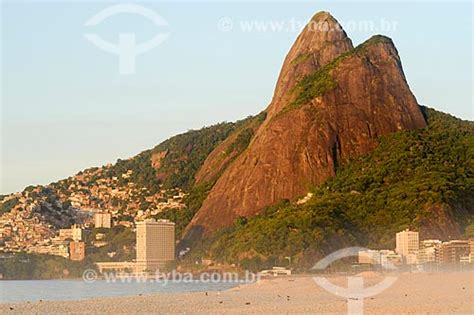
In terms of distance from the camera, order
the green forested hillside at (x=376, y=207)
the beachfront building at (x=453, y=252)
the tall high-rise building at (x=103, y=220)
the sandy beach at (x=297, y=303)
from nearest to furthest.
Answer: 1. the sandy beach at (x=297, y=303)
2. the beachfront building at (x=453, y=252)
3. the green forested hillside at (x=376, y=207)
4. the tall high-rise building at (x=103, y=220)

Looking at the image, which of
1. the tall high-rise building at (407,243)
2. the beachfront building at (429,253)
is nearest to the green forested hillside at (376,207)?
the tall high-rise building at (407,243)

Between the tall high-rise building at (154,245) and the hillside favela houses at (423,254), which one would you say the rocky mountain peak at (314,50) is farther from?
the hillside favela houses at (423,254)

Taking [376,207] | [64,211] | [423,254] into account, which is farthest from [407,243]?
[64,211]

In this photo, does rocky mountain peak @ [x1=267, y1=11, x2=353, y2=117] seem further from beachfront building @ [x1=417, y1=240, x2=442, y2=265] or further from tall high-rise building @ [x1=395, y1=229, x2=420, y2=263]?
beachfront building @ [x1=417, y1=240, x2=442, y2=265]

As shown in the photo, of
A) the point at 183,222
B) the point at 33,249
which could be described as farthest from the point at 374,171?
the point at 33,249

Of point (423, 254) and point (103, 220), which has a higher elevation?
point (103, 220)

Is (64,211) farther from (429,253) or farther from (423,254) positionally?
(429,253)

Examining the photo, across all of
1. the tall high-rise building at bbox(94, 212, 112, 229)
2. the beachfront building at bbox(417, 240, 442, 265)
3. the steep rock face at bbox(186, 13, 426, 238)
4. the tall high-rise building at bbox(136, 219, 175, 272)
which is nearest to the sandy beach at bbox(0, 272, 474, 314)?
the beachfront building at bbox(417, 240, 442, 265)
